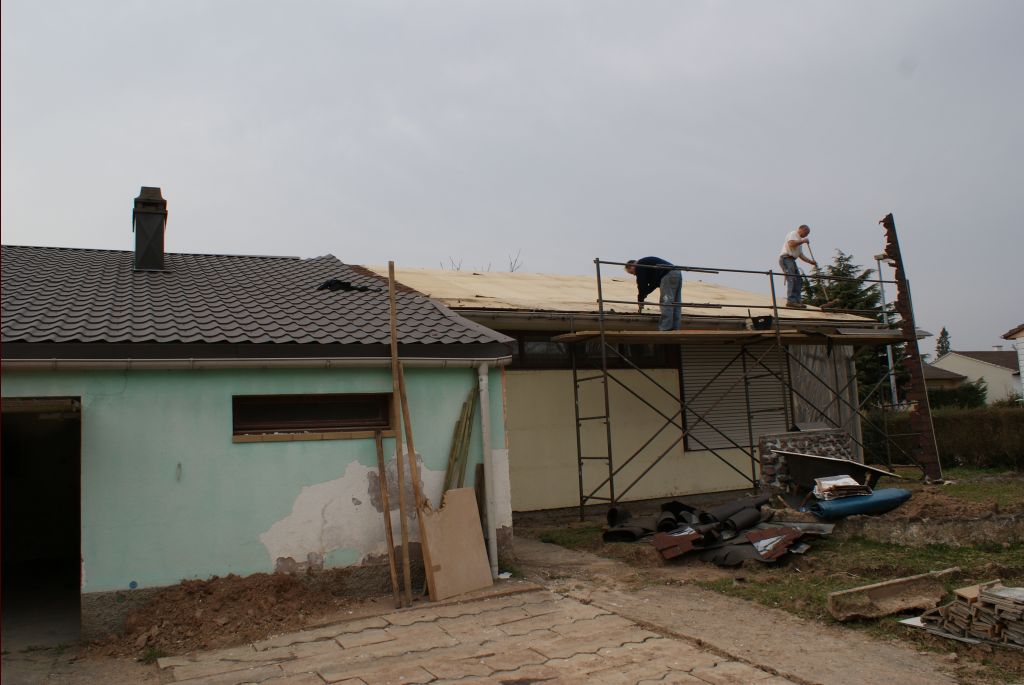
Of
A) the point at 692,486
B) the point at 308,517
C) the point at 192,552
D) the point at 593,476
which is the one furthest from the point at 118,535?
the point at 692,486

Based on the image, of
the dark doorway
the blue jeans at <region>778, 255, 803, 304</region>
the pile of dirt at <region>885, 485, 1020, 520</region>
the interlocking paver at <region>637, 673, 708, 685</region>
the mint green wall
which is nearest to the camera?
the interlocking paver at <region>637, 673, 708, 685</region>

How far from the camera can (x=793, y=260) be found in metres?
14.6

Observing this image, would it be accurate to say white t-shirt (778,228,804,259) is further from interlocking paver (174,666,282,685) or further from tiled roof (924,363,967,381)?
tiled roof (924,363,967,381)

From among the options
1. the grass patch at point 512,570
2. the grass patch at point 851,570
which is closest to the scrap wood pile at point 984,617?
the grass patch at point 851,570

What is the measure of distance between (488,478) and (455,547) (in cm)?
76

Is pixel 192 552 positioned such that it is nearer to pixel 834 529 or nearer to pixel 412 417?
pixel 412 417

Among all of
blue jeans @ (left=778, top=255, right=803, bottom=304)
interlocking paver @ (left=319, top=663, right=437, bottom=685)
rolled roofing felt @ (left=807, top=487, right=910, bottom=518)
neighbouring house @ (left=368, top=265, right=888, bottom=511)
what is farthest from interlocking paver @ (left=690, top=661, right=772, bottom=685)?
blue jeans @ (left=778, top=255, right=803, bottom=304)

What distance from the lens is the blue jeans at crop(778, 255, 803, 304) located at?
14.6m

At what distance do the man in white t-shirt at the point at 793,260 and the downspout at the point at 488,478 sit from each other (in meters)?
8.36

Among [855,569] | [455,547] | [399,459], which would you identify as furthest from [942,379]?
[399,459]

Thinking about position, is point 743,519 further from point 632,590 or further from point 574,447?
point 574,447

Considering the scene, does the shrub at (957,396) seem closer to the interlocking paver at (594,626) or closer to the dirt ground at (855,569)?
the dirt ground at (855,569)

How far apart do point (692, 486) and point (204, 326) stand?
857 cm

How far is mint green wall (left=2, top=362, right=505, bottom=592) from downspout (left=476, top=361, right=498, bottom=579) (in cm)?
115
